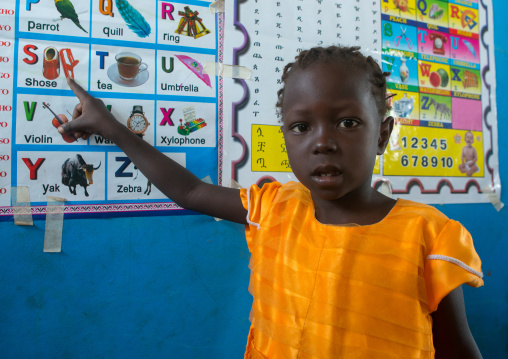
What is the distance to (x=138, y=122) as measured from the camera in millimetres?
646

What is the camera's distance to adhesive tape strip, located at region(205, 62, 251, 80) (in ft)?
2.29

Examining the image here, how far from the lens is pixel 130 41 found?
0.65m

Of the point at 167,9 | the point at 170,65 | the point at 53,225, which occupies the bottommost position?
the point at 53,225

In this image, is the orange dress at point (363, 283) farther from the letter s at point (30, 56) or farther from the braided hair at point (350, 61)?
the letter s at point (30, 56)

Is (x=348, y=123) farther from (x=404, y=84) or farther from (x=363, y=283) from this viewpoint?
(x=404, y=84)

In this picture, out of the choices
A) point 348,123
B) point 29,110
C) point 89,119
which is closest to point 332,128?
point 348,123

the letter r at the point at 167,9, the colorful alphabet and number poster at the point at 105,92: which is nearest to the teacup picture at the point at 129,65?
the colorful alphabet and number poster at the point at 105,92

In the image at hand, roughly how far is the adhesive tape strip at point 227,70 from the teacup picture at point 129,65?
13 centimetres

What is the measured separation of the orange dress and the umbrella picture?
1.18 ft

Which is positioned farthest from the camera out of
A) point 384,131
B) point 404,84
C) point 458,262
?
point 404,84

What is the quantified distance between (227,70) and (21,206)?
468 mm

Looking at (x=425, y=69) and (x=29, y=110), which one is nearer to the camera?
(x=29, y=110)

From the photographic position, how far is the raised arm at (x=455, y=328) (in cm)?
45

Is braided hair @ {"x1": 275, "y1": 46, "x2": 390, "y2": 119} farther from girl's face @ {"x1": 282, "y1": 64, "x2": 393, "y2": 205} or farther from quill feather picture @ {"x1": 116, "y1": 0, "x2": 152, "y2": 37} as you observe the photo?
quill feather picture @ {"x1": 116, "y1": 0, "x2": 152, "y2": 37}
